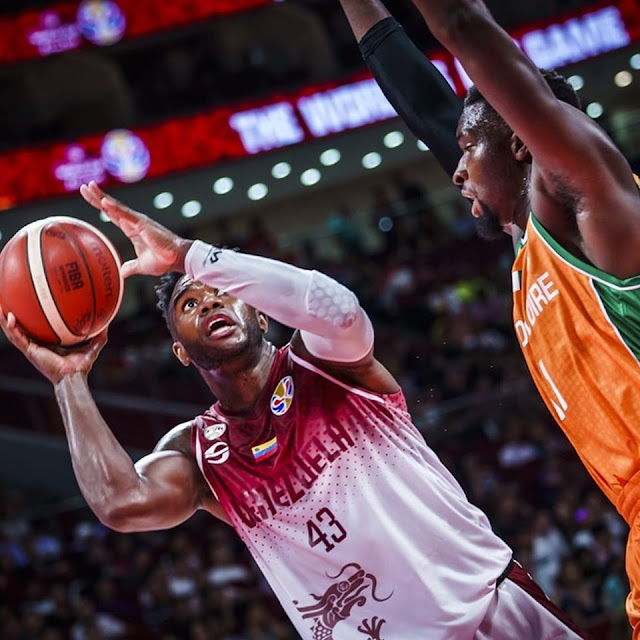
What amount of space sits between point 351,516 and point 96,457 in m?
0.84

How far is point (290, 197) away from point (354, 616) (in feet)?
58.6

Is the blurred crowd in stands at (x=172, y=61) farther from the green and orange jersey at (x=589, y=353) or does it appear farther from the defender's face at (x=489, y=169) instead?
the green and orange jersey at (x=589, y=353)

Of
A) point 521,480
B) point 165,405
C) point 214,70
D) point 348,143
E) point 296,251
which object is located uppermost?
point 214,70

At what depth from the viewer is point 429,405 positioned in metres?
11.7

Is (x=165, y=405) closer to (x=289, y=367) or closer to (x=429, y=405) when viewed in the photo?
(x=429, y=405)

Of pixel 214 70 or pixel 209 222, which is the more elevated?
pixel 214 70

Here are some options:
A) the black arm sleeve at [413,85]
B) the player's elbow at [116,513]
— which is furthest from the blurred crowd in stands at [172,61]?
the player's elbow at [116,513]

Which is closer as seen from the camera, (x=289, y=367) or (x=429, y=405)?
(x=289, y=367)

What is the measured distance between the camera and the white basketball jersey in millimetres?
3674

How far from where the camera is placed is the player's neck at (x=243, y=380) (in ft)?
Answer: 13.0

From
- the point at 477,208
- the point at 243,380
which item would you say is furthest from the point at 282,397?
the point at 477,208

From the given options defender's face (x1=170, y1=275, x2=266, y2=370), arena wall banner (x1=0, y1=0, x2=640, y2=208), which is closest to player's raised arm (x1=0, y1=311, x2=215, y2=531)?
defender's face (x1=170, y1=275, x2=266, y2=370)

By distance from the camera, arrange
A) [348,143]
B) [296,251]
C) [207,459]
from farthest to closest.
Result: [348,143], [296,251], [207,459]

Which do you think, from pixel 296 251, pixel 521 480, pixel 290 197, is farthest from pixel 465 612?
pixel 290 197
